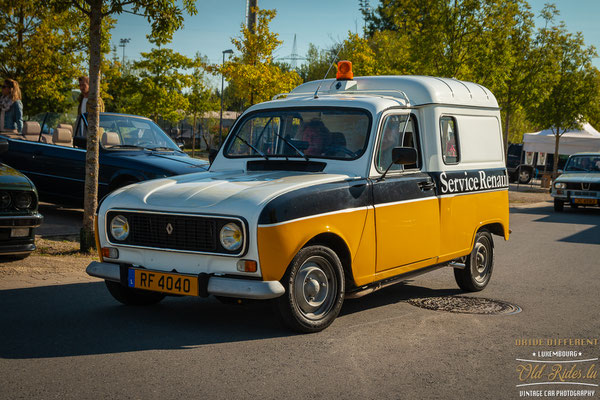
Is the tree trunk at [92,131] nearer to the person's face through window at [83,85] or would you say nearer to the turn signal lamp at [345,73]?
the turn signal lamp at [345,73]

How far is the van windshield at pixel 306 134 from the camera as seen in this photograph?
271 inches

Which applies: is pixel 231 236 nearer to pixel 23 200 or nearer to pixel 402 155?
pixel 402 155

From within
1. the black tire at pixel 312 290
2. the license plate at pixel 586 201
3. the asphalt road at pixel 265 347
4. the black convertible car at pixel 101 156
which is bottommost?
the asphalt road at pixel 265 347

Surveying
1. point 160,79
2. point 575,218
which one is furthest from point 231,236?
point 160,79

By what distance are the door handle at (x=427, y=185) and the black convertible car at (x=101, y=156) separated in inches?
201

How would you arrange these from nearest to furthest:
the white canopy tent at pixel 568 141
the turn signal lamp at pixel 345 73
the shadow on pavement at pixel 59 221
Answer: the turn signal lamp at pixel 345 73
the shadow on pavement at pixel 59 221
the white canopy tent at pixel 568 141

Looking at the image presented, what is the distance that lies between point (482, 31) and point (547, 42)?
797cm

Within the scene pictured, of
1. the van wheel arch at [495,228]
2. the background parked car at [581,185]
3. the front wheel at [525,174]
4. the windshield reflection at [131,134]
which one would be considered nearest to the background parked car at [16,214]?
Answer: the windshield reflection at [131,134]

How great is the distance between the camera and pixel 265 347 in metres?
5.59

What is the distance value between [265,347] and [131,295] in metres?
1.85

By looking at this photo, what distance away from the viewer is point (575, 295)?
8.32 meters

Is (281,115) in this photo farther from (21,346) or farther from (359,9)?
(359,9)

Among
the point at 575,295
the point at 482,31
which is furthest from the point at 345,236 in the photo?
the point at 482,31
